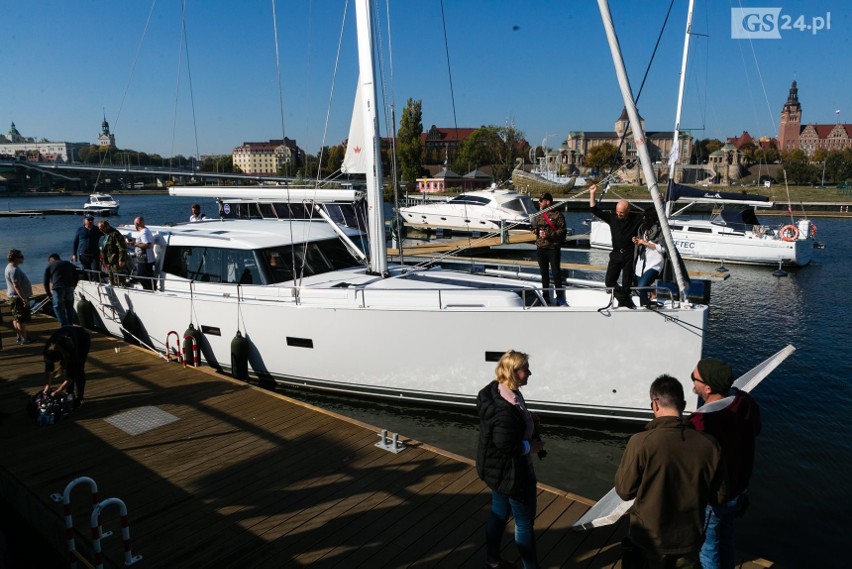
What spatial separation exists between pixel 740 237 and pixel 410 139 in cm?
5420

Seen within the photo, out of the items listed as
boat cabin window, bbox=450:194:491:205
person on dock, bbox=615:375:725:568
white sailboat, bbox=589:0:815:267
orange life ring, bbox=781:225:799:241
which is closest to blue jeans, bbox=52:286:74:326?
person on dock, bbox=615:375:725:568

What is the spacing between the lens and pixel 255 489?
5.69 m

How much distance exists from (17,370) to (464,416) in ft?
25.3

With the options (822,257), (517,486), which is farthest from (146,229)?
(822,257)

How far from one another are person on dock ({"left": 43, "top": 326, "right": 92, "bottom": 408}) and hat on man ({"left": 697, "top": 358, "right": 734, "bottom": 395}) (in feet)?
23.9

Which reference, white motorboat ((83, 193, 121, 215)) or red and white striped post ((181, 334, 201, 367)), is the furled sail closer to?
red and white striped post ((181, 334, 201, 367))

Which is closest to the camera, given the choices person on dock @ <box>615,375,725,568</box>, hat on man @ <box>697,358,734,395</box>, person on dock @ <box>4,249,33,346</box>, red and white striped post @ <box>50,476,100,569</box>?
person on dock @ <box>615,375,725,568</box>

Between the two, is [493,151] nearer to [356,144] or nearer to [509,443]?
[356,144]

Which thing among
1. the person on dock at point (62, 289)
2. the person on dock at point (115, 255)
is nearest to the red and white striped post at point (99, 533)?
the person on dock at point (62, 289)

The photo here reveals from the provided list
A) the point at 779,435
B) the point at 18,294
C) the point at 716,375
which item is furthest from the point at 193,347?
the point at 779,435

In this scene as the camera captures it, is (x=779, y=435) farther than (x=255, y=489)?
Yes

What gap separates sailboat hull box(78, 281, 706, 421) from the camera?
7738 millimetres

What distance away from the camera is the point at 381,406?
9750 millimetres

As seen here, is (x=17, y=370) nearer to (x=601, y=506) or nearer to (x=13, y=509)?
(x=13, y=509)
